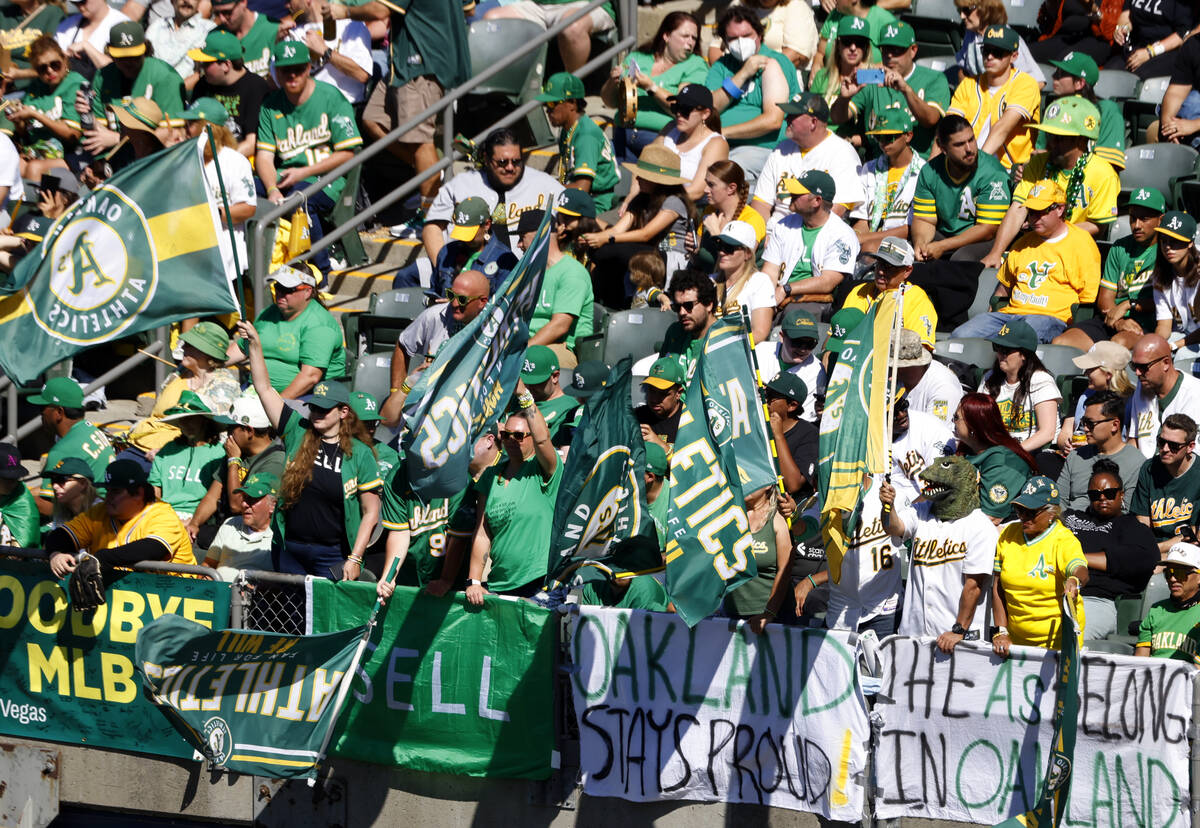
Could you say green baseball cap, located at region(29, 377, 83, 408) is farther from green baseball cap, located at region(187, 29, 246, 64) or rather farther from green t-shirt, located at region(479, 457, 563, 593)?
green t-shirt, located at region(479, 457, 563, 593)

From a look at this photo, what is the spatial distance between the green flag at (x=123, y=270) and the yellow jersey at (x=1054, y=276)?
5.17m

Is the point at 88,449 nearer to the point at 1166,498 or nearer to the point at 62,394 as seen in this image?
the point at 62,394

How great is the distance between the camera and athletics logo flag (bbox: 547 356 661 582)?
916 cm

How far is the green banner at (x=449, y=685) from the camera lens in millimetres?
9602

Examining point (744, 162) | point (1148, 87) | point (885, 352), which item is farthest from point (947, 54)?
point (885, 352)

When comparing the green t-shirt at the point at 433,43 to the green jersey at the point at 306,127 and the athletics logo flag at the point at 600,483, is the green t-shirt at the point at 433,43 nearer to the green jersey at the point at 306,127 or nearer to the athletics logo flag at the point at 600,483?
the green jersey at the point at 306,127

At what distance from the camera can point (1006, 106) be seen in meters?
13.4

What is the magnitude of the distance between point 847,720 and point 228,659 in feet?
10.8

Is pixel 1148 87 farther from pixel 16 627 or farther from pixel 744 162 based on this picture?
pixel 16 627

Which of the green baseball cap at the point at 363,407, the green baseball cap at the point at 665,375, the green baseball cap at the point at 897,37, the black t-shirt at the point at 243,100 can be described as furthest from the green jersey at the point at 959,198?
the black t-shirt at the point at 243,100

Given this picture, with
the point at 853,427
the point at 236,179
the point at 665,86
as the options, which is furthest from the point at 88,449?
the point at 665,86

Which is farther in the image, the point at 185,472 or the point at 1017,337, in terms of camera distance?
the point at 185,472

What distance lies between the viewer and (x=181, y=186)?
10305 mm

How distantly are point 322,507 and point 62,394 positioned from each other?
8.88ft
